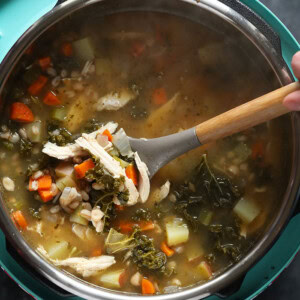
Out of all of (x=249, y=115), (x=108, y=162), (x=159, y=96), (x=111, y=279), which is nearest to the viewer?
(x=249, y=115)

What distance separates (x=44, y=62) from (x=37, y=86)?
115 millimetres

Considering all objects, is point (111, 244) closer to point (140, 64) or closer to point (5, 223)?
point (5, 223)

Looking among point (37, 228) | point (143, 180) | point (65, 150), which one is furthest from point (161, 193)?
point (37, 228)

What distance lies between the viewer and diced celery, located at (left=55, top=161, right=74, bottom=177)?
2336 mm

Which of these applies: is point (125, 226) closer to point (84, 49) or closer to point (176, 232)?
point (176, 232)

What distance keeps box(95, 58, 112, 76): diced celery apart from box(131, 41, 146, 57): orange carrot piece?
125mm

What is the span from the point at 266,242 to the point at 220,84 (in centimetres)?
74

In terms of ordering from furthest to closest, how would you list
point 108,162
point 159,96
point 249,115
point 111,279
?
point 159,96
point 111,279
point 108,162
point 249,115

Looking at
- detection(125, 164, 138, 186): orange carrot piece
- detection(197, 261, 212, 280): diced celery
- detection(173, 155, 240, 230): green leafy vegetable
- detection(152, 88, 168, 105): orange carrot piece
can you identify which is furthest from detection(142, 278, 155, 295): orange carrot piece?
detection(152, 88, 168, 105): orange carrot piece

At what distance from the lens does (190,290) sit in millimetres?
2279


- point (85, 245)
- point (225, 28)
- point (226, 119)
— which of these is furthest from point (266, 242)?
point (225, 28)

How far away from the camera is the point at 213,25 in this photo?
2309mm

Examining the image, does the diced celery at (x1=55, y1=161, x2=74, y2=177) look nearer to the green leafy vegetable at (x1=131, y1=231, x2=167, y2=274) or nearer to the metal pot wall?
the metal pot wall

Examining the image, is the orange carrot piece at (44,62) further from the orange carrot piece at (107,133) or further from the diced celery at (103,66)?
the orange carrot piece at (107,133)
